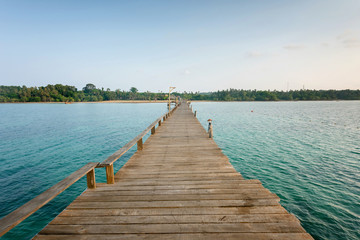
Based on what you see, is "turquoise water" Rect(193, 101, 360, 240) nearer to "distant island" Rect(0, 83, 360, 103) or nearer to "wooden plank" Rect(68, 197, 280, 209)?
"wooden plank" Rect(68, 197, 280, 209)

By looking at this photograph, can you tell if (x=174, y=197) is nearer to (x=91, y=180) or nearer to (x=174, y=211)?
(x=174, y=211)

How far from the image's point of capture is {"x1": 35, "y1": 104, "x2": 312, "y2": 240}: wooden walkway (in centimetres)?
272

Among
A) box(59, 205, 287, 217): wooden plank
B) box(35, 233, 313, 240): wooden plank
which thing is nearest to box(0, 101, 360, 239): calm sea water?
box(59, 205, 287, 217): wooden plank

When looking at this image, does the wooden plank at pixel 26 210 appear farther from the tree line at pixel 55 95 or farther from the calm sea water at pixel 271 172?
the tree line at pixel 55 95

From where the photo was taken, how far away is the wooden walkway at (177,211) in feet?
8.93

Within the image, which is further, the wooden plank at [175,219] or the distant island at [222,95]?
the distant island at [222,95]

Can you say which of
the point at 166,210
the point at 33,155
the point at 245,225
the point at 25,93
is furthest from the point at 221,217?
the point at 25,93

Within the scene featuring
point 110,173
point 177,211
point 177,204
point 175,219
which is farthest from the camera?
point 110,173

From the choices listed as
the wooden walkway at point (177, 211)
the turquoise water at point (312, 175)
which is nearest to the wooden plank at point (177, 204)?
the wooden walkway at point (177, 211)

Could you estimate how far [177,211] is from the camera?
10.7 feet

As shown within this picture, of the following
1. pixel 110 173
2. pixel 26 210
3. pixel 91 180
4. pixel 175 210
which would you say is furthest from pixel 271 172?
pixel 26 210

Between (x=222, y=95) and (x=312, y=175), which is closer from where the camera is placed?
(x=312, y=175)

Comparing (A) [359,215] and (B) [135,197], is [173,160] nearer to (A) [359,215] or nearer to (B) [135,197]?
(B) [135,197]

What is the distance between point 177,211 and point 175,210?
0.05 metres
